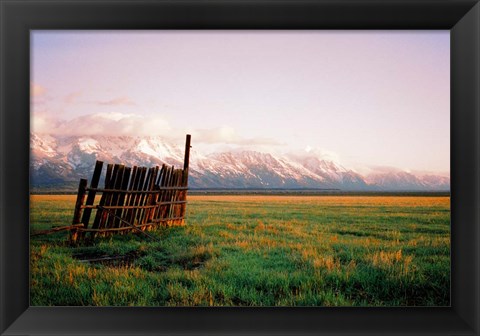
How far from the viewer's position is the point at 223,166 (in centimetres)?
331

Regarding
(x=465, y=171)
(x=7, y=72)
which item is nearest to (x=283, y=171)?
(x=465, y=171)

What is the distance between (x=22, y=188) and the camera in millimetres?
2117

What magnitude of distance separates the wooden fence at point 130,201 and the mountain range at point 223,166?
0.11m

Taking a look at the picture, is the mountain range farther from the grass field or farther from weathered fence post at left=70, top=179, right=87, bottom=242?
the grass field

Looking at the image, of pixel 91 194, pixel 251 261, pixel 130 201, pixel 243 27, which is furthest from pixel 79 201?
pixel 243 27

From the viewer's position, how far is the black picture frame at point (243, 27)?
2.12 metres

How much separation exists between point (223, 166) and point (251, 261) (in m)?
0.72

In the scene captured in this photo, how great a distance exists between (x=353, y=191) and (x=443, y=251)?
83 cm

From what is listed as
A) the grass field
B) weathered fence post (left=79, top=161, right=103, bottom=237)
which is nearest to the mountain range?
weathered fence post (left=79, top=161, right=103, bottom=237)

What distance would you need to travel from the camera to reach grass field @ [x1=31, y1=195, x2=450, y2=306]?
2676 millimetres

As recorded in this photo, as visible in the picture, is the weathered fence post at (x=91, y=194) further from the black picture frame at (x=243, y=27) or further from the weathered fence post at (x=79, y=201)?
the black picture frame at (x=243, y=27)

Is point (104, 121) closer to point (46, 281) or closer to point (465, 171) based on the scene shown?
point (46, 281)

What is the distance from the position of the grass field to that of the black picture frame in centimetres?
38

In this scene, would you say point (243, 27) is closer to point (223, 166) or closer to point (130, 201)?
point (223, 166)
